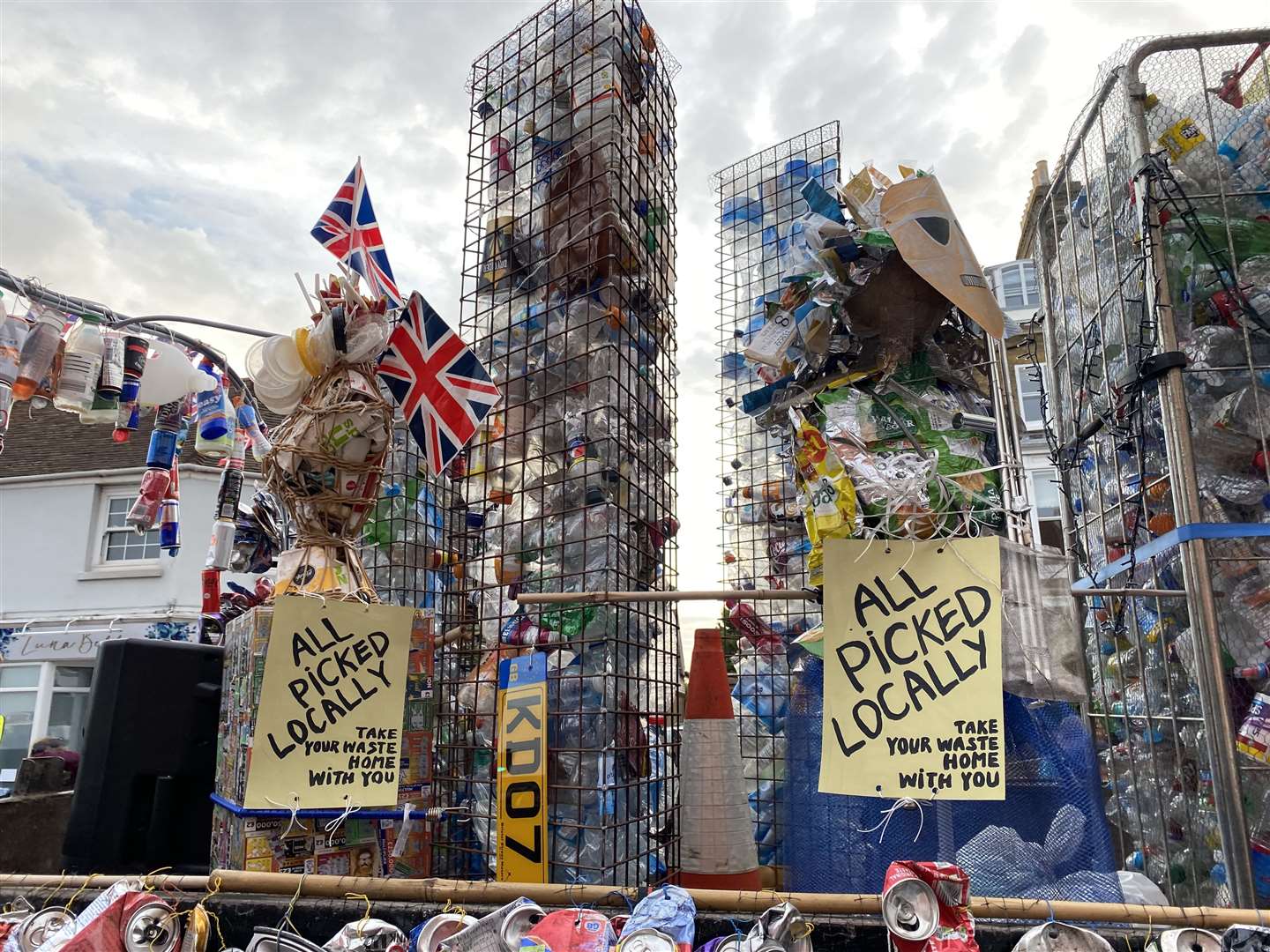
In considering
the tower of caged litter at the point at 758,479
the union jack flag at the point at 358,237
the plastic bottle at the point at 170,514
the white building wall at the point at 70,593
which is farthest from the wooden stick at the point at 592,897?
the white building wall at the point at 70,593

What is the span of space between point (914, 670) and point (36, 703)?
13683 millimetres

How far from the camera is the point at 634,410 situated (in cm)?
334

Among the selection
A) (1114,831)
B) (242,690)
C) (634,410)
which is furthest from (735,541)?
(242,690)

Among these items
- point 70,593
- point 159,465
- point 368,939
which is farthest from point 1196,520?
point 70,593

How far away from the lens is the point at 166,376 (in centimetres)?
491

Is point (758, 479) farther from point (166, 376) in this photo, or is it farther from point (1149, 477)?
point (166, 376)

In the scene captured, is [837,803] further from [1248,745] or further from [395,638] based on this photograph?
[395,638]

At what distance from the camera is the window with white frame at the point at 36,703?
11820 mm

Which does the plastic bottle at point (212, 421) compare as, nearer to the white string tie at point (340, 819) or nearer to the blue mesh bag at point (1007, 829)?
the white string tie at point (340, 819)

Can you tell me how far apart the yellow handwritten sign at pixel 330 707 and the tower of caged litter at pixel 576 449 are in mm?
681

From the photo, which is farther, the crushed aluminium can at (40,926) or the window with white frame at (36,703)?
the window with white frame at (36,703)

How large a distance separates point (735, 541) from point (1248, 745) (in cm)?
346

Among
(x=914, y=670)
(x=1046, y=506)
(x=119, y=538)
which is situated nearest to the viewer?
(x=914, y=670)

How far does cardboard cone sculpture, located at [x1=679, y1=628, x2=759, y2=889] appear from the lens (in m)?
2.81
